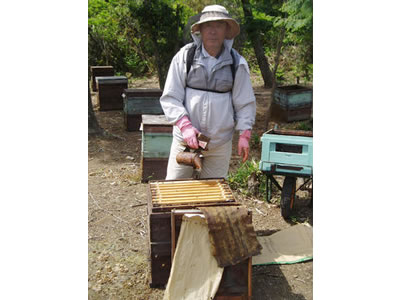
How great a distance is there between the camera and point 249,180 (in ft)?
15.7

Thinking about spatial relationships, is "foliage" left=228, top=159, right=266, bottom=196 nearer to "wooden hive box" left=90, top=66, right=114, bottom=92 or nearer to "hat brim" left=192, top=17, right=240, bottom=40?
"hat brim" left=192, top=17, right=240, bottom=40

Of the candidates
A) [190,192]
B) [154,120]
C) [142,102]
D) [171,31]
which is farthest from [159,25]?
[190,192]

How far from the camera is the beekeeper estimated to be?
3.00 meters

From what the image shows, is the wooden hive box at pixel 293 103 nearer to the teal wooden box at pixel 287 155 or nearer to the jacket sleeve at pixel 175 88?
the teal wooden box at pixel 287 155

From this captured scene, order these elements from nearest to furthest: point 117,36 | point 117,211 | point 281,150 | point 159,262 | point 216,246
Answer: point 216,246, point 159,262, point 281,150, point 117,211, point 117,36

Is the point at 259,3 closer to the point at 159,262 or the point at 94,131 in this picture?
the point at 94,131

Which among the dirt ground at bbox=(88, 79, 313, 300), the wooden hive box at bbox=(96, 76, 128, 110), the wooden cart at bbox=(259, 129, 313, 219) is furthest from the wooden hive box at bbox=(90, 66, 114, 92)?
the wooden cart at bbox=(259, 129, 313, 219)

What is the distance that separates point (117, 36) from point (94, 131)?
583cm

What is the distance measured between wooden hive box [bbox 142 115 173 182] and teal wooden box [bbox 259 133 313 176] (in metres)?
1.33

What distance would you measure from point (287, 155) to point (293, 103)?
14.0ft

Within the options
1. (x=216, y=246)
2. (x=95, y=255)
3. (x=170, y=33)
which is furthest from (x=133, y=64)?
(x=216, y=246)

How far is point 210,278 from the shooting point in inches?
104

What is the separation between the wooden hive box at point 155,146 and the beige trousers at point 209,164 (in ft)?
5.17

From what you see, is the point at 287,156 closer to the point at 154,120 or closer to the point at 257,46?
the point at 154,120
